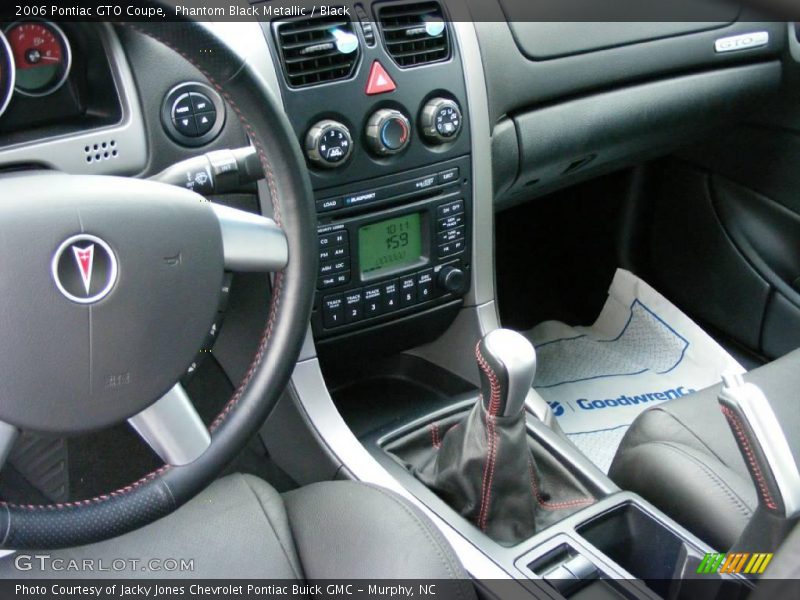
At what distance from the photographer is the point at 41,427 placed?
72 centimetres

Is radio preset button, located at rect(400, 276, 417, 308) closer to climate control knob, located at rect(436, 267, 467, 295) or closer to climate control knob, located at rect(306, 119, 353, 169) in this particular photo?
climate control knob, located at rect(436, 267, 467, 295)

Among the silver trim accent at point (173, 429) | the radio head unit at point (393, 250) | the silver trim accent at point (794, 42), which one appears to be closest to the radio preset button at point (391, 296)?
the radio head unit at point (393, 250)

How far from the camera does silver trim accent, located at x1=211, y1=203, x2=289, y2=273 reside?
82 centimetres

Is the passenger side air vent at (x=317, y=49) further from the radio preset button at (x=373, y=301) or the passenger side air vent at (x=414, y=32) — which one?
the radio preset button at (x=373, y=301)

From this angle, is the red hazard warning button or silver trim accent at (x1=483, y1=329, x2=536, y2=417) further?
the red hazard warning button

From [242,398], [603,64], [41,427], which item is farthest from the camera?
[603,64]

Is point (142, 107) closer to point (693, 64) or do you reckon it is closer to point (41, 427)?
point (41, 427)

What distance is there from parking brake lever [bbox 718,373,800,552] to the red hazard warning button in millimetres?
550

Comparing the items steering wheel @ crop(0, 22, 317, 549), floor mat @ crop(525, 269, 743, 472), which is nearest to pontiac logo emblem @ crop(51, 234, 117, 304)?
steering wheel @ crop(0, 22, 317, 549)

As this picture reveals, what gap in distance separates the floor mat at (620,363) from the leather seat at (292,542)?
0.74 meters

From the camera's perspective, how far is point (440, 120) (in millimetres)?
1183

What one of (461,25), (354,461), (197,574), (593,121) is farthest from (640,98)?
(197,574)

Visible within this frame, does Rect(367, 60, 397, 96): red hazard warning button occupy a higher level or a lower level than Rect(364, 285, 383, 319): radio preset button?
higher

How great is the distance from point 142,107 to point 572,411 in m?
1.07
